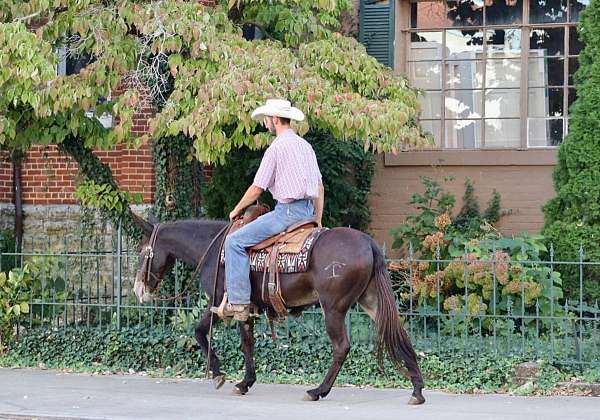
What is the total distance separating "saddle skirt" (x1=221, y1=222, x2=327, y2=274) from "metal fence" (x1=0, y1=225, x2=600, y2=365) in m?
1.69

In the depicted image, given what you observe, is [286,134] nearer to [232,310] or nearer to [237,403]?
[232,310]

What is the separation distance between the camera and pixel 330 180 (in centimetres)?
1382

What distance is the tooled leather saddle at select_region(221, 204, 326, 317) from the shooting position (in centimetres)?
900

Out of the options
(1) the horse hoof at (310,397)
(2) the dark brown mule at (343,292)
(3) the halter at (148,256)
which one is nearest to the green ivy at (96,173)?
(3) the halter at (148,256)

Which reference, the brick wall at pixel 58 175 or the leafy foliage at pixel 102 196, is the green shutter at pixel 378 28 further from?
the leafy foliage at pixel 102 196

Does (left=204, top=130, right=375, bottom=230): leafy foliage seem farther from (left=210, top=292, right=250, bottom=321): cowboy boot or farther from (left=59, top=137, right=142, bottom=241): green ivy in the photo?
(left=210, top=292, right=250, bottom=321): cowboy boot

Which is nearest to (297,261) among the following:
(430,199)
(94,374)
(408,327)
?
(408,327)

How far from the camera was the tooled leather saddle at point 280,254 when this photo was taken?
900 cm

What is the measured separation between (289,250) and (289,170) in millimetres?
664

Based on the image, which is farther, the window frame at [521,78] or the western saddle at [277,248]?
the window frame at [521,78]

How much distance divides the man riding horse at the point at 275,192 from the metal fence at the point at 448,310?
1.77m

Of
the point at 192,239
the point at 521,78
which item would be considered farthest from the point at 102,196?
the point at 521,78

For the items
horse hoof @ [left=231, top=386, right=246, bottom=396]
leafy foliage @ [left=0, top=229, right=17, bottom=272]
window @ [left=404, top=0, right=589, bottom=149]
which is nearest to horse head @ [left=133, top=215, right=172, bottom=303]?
horse hoof @ [left=231, top=386, right=246, bottom=396]

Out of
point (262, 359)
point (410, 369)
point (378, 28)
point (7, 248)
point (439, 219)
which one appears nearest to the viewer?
point (410, 369)
